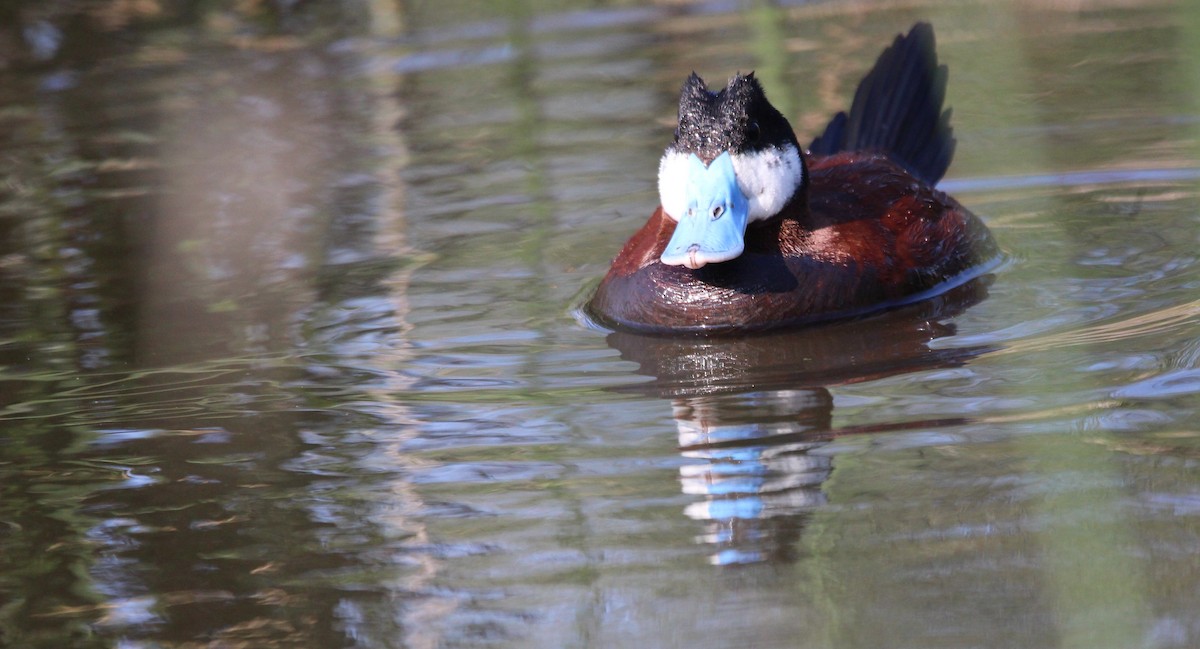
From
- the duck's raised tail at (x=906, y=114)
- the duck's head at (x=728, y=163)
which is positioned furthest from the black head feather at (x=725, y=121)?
the duck's raised tail at (x=906, y=114)

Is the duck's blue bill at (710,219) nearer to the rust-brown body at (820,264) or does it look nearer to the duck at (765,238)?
the duck at (765,238)

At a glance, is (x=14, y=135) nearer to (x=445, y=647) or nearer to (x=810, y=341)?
(x=810, y=341)

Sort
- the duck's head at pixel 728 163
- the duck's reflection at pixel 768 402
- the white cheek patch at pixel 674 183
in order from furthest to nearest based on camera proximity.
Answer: the white cheek patch at pixel 674 183 < the duck's head at pixel 728 163 < the duck's reflection at pixel 768 402

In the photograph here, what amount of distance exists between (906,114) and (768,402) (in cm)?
232

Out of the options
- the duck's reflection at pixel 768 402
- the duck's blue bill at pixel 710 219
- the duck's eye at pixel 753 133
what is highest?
the duck's eye at pixel 753 133

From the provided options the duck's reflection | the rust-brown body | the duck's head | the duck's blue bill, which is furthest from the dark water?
the duck's head

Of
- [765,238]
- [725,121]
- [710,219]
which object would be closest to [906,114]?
[765,238]

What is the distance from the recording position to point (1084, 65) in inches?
321

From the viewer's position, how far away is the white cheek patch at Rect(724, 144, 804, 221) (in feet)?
16.2

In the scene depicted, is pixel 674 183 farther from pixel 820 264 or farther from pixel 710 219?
pixel 820 264

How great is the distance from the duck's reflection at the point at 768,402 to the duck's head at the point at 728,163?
0.34m

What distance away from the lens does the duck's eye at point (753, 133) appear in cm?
492

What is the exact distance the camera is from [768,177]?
4949mm

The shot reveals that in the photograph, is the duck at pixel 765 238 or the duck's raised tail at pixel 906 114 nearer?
the duck at pixel 765 238
